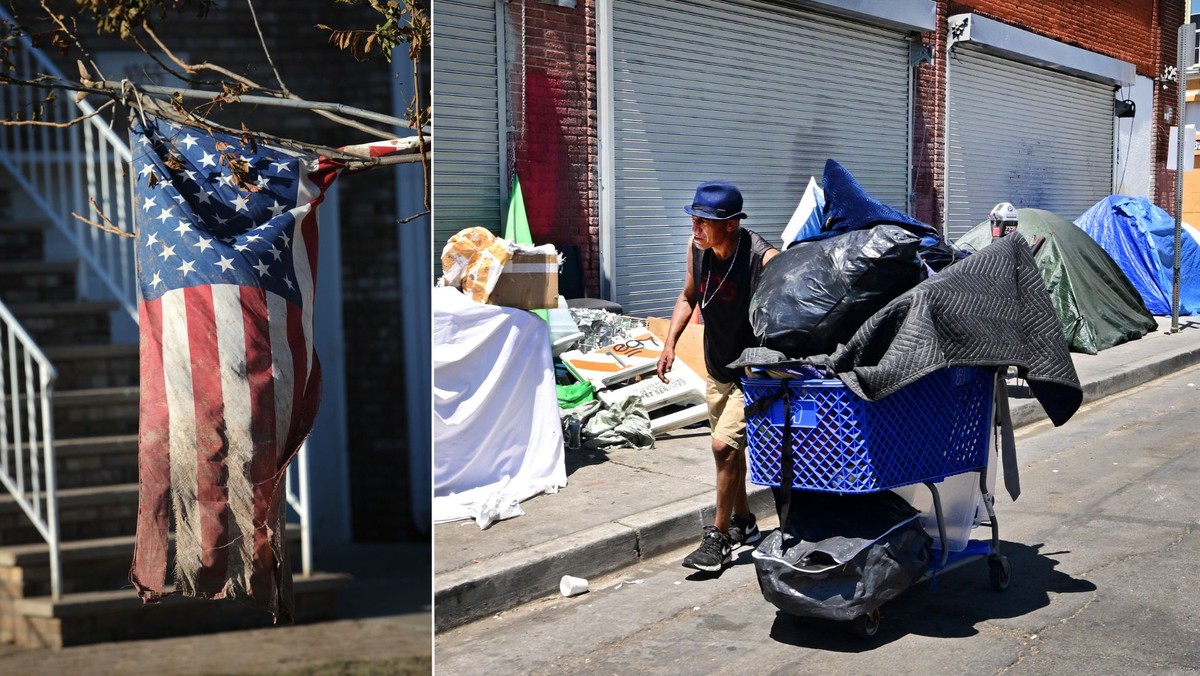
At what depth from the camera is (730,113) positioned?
11.8 meters

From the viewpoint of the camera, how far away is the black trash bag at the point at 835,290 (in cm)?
450

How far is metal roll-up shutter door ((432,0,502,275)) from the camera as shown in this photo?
9.35 meters

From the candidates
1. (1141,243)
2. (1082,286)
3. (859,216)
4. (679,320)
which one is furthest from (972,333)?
(1141,243)

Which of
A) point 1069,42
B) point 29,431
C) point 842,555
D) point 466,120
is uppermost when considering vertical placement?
point 1069,42

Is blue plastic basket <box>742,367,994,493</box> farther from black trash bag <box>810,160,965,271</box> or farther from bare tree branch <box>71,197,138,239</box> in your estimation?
bare tree branch <box>71,197,138,239</box>

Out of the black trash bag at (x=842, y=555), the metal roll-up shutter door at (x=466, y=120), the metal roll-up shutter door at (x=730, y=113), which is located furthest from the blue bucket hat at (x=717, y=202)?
the metal roll-up shutter door at (x=730, y=113)

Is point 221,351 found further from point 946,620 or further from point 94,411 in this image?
point 946,620

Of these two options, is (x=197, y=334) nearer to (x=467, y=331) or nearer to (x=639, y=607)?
(x=639, y=607)

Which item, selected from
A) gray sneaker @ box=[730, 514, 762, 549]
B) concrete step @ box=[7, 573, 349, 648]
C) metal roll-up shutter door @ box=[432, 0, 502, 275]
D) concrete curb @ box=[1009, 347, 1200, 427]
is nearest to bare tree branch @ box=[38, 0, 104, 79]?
concrete step @ box=[7, 573, 349, 648]

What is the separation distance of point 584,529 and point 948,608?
1.89 metres

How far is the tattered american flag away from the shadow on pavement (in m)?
2.71

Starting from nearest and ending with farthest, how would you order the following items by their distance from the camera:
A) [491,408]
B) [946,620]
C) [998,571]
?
1. [946,620]
2. [998,571]
3. [491,408]

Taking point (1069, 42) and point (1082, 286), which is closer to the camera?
point (1082, 286)

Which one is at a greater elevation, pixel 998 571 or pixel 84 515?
pixel 84 515
